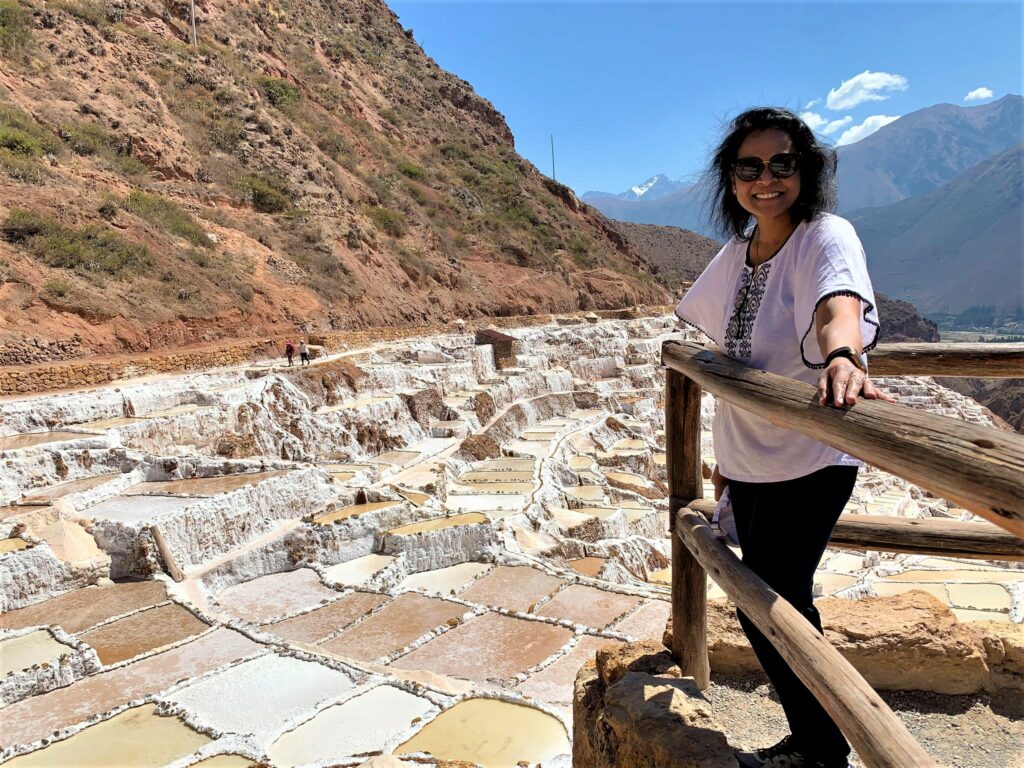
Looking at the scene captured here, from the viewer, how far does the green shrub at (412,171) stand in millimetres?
37125

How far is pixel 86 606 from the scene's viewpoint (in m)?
6.94

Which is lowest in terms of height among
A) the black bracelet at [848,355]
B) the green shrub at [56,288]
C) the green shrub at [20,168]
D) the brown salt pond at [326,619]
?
the brown salt pond at [326,619]

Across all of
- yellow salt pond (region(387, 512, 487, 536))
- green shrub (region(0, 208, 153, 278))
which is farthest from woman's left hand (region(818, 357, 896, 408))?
green shrub (region(0, 208, 153, 278))

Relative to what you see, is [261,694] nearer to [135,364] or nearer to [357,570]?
[357,570]

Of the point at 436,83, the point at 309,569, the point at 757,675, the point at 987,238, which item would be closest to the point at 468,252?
the point at 436,83

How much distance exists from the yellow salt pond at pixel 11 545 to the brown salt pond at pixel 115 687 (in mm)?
1998

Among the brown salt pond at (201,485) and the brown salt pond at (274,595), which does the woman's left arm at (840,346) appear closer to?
the brown salt pond at (274,595)

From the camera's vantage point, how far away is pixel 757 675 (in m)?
2.62

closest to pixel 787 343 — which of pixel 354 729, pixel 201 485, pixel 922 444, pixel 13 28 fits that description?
pixel 922 444

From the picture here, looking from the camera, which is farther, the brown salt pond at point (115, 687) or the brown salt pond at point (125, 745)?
the brown salt pond at point (115, 687)

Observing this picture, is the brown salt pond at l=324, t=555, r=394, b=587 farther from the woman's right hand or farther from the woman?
the woman

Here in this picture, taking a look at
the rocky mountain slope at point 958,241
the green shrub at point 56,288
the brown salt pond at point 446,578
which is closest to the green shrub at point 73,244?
the green shrub at point 56,288

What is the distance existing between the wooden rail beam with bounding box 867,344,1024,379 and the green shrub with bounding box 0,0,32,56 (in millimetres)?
27717

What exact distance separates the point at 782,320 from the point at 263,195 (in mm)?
25805
